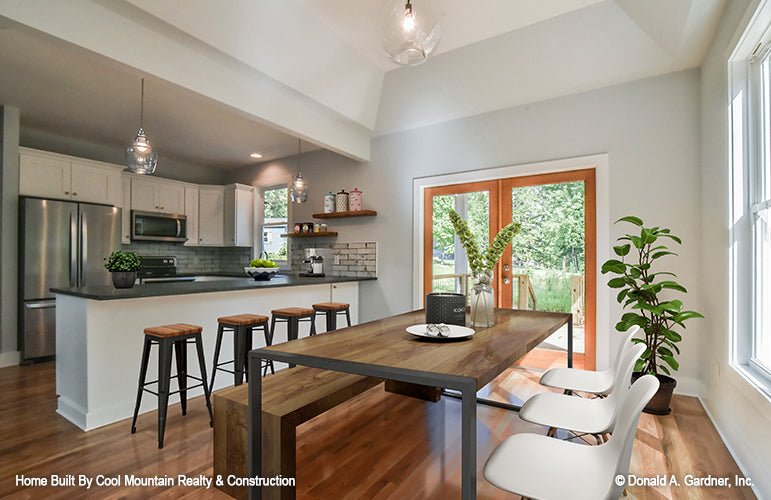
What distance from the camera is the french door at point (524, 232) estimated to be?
141 inches

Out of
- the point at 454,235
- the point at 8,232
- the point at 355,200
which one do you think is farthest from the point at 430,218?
the point at 8,232

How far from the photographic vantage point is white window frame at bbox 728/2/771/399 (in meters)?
2.07

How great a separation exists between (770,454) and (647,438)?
2.35 ft

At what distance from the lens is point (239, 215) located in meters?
6.18

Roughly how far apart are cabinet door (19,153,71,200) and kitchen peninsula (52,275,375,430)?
2316 mm

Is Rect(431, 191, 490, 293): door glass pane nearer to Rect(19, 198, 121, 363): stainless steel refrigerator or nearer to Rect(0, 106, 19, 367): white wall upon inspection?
Rect(19, 198, 121, 363): stainless steel refrigerator

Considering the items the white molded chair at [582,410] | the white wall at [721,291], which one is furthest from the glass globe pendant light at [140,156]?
the white wall at [721,291]

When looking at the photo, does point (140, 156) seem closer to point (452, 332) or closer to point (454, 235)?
point (452, 332)

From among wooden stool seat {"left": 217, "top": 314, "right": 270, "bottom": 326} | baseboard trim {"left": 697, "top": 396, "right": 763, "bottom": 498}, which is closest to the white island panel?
wooden stool seat {"left": 217, "top": 314, "right": 270, "bottom": 326}

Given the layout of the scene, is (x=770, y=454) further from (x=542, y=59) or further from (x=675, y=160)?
(x=542, y=59)

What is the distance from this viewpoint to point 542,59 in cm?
342

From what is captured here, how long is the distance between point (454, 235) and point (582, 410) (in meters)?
2.82

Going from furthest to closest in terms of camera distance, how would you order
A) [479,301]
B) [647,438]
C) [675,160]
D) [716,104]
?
[675,160] → [716,104] → [647,438] → [479,301]

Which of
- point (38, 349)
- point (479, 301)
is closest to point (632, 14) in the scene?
point (479, 301)
